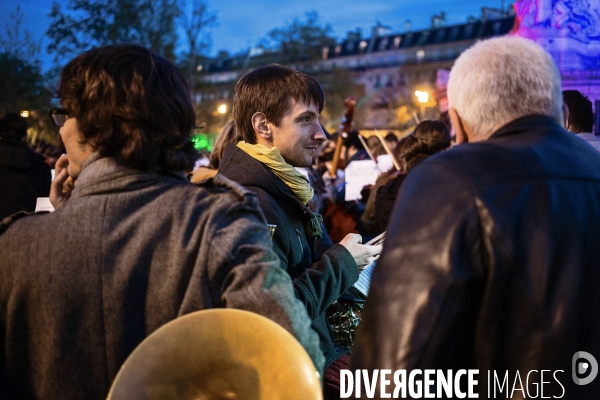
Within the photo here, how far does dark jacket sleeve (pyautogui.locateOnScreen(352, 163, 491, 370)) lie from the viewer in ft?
5.65

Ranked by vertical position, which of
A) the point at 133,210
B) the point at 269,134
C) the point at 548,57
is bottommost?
the point at 133,210

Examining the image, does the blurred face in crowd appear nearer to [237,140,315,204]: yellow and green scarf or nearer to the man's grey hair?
[237,140,315,204]: yellow and green scarf

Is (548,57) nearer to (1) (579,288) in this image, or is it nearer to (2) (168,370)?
(1) (579,288)

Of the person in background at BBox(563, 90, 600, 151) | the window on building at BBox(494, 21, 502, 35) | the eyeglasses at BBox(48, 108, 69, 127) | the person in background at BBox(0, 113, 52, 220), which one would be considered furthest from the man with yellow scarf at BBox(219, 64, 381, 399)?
the window on building at BBox(494, 21, 502, 35)

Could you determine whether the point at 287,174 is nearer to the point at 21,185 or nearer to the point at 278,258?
the point at 278,258

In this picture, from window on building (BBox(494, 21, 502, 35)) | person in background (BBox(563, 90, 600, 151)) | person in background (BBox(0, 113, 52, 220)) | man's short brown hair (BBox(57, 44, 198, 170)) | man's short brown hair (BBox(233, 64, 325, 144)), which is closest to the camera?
man's short brown hair (BBox(57, 44, 198, 170))

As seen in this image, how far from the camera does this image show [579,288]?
1780 mm

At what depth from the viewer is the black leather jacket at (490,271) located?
173 cm

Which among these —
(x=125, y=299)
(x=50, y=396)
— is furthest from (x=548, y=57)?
(x=50, y=396)

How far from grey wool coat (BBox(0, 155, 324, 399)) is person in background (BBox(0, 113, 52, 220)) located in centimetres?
507

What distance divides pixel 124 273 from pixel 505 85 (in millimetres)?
1229

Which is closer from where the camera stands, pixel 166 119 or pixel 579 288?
pixel 579 288

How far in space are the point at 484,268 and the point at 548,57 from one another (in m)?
0.68

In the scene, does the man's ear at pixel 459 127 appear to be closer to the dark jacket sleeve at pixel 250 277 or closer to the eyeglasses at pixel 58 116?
the dark jacket sleeve at pixel 250 277
